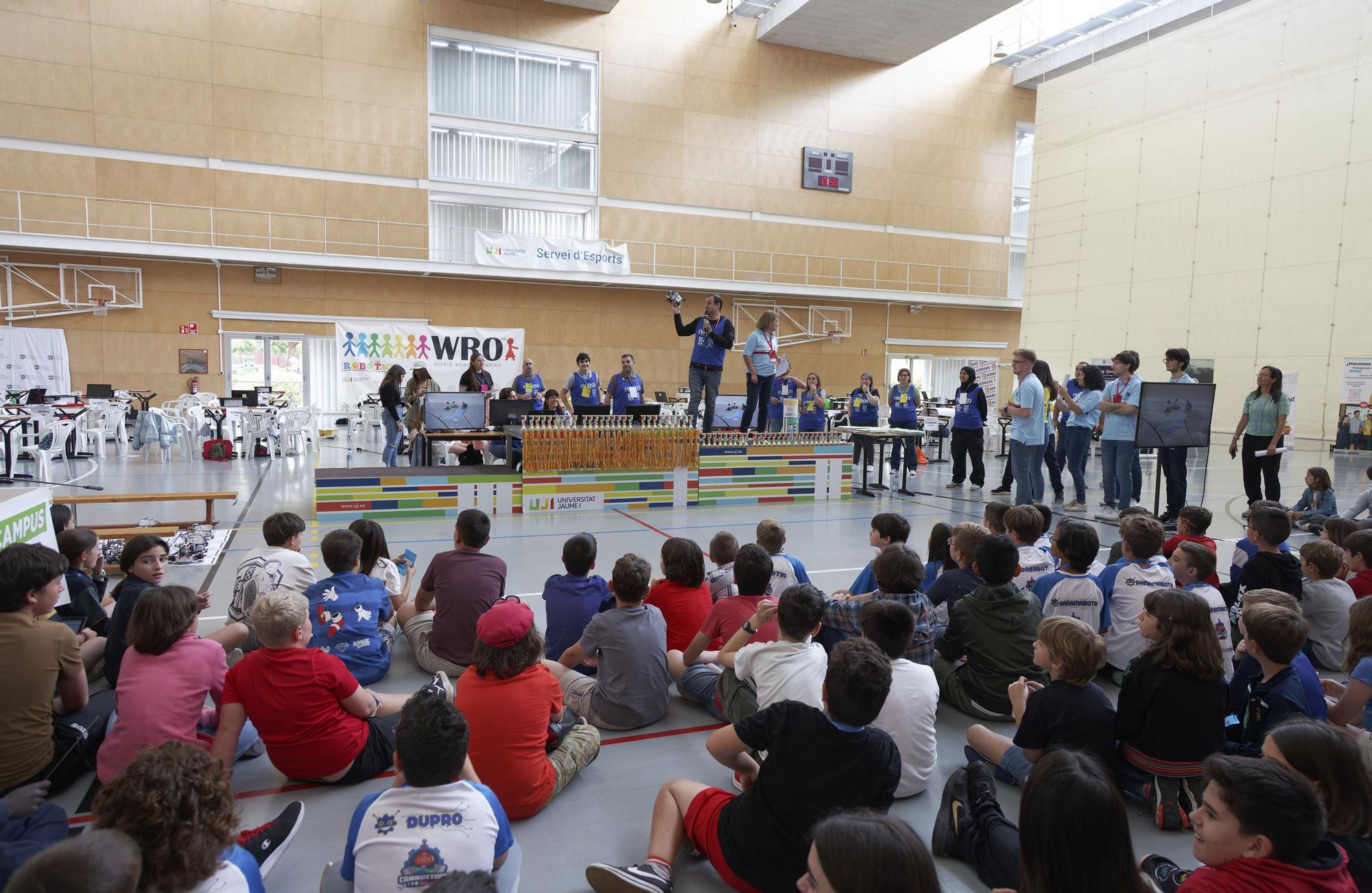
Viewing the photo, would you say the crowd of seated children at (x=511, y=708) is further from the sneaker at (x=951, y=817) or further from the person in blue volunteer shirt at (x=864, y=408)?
the person in blue volunteer shirt at (x=864, y=408)

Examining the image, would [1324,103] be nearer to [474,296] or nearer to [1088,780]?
[474,296]

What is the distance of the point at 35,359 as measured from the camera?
16391mm

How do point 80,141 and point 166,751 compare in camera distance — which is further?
point 80,141

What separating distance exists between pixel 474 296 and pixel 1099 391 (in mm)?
15007

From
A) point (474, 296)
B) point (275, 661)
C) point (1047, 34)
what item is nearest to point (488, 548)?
point (275, 661)

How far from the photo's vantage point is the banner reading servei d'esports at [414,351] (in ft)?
57.6

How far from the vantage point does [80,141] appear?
1647 centimetres

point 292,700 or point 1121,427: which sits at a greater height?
point 1121,427

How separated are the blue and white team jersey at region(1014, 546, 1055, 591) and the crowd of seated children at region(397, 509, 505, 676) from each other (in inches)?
116

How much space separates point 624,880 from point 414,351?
56.3 ft

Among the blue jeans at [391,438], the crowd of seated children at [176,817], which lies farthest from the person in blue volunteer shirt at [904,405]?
the crowd of seated children at [176,817]

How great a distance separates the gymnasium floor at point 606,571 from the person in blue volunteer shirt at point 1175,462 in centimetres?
54

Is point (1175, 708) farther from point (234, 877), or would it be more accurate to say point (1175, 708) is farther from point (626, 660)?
point (234, 877)

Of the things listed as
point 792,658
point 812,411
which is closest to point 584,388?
point 812,411
